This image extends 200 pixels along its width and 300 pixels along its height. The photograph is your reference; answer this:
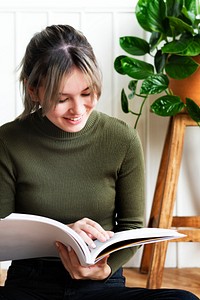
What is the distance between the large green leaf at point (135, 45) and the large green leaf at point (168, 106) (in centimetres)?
22

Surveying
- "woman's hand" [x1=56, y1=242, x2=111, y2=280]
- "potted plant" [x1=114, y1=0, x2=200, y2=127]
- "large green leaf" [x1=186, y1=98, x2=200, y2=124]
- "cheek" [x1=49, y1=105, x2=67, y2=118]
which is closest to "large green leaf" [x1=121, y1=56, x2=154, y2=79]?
"potted plant" [x1=114, y1=0, x2=200, y2=127]

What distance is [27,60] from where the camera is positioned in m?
1.62

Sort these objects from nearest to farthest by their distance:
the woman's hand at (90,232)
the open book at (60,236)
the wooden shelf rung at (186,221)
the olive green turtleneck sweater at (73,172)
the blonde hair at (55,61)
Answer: the open book at (60,236), the woman's hand at (90,232), the blonde hair at (55,61), the olive green turtleneck sweater at (73,172), the wooden shelf rung at (186,221)

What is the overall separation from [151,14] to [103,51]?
1.21ft

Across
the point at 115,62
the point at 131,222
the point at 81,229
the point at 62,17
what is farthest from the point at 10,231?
the point at 62,17

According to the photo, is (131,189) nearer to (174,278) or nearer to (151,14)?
(151,14)

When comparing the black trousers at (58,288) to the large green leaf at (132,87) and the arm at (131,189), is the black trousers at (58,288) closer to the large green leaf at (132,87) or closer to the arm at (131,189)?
the arm at (131,189)

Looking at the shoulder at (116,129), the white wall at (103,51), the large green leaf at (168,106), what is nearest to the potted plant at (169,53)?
the large green leaf at (168,106)

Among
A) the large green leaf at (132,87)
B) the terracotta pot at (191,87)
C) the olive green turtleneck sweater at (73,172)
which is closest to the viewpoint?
the olive green turtleneck sweater at (73,172)

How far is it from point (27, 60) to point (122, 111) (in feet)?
4.26

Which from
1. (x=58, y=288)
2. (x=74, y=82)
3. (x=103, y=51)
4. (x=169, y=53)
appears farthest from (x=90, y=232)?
(x=103, y=51)

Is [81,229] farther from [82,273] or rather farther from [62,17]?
[62,17]

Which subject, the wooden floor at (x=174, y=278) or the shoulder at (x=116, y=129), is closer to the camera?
the shoulder at (x=116, y=129)

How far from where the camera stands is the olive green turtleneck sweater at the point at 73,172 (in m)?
1.68
